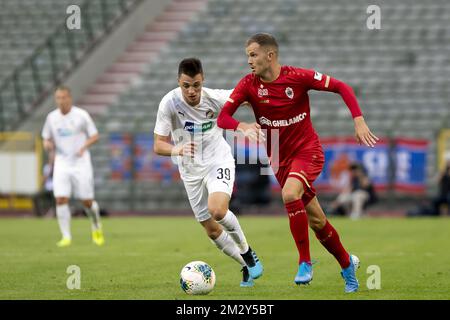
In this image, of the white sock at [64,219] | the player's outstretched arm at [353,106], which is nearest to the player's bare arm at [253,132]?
the player's outstretched arm at [353,106]

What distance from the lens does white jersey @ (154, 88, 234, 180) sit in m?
11.2

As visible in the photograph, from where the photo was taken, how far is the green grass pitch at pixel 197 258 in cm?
1028

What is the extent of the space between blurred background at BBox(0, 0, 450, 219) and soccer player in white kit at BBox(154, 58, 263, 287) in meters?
13.6

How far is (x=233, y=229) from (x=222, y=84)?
18554 mm

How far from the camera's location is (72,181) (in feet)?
57.7

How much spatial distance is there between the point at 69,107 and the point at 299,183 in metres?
8.21

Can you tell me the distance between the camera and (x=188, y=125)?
11.3m

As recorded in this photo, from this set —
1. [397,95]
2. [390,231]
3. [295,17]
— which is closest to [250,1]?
[295,17]

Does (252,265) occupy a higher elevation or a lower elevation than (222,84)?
lower

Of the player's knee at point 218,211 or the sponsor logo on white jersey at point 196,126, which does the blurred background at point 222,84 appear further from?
the player's knee at point 218,211

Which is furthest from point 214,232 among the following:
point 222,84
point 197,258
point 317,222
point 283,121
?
point 222,84

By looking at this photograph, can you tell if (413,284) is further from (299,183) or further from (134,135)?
(134,135)

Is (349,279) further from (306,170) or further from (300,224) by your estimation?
(306,170)

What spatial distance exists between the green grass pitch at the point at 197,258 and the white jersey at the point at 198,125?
128 centimetres
